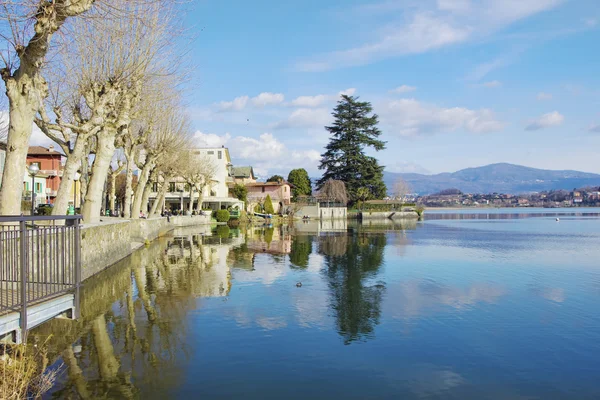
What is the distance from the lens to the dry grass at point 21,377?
701cm

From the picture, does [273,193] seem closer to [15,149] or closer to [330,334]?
[15,149]

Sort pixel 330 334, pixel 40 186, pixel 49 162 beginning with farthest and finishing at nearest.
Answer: pixel 49 162, pixel 40 186, pixel 330 334

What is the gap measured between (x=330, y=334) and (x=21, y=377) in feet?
22.0

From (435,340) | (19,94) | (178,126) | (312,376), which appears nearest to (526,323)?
(435,340)

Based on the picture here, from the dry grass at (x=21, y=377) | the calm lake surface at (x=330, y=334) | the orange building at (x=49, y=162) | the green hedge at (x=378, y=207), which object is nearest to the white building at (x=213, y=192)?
the orange building at (x=49, y=162)

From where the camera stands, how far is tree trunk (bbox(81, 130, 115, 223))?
23.7 m

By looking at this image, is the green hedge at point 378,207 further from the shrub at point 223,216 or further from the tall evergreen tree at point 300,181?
the shrub at point 223,216

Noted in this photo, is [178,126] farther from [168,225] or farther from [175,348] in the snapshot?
[175,348]

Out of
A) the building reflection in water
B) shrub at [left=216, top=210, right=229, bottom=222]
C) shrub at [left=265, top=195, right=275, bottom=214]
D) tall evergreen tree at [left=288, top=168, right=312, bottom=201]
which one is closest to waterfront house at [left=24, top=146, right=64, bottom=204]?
shrub at [left=216, top=210, right=229, bottom=222]

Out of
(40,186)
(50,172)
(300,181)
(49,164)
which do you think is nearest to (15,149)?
(40,186)

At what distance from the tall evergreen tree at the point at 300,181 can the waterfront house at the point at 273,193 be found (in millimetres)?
9516

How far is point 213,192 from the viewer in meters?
81.2

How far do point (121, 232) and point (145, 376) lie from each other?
1702 cm

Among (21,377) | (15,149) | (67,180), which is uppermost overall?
(15,149)
